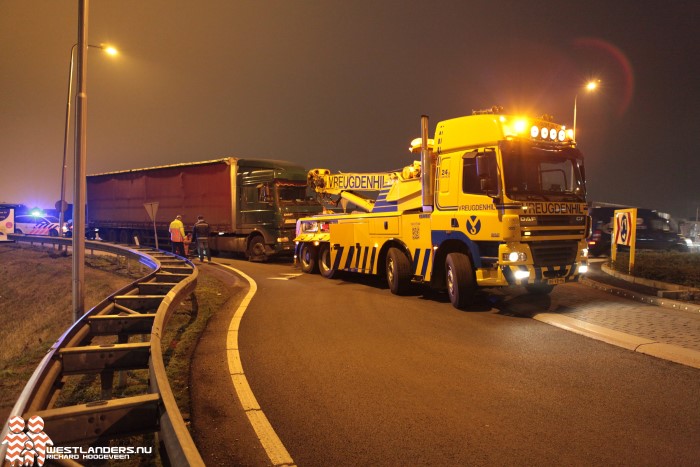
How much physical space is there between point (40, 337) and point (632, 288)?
13817 mm

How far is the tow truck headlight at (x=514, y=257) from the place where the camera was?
8.87 m

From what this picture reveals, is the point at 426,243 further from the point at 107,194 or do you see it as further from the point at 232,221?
the point at 107,194

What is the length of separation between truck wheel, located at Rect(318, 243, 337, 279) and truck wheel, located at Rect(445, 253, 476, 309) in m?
5.57

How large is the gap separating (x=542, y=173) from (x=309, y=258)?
846cm

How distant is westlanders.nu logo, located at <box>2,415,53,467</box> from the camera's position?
2.56 m

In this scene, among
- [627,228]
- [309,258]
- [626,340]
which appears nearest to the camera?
[626,340]

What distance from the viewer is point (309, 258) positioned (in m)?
16.4

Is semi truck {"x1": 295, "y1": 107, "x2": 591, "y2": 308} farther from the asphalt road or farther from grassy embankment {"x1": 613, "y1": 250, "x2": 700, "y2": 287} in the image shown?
grassy embankment {"x1": 613, "y1": 250, "x2": 700, "y2": 287}

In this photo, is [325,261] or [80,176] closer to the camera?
[80,176]

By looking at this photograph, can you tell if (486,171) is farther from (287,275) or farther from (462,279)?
(287,275)

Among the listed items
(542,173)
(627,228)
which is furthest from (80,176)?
(627,228)

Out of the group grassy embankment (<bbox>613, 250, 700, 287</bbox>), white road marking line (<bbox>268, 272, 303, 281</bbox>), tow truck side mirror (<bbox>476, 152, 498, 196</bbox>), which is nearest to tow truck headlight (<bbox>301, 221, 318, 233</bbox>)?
white road marking line (<bbox>268, 272, 303, 281</bbox>)

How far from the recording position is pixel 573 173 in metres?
9.99

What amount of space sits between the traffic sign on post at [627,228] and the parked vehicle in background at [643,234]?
7760 millimetres
